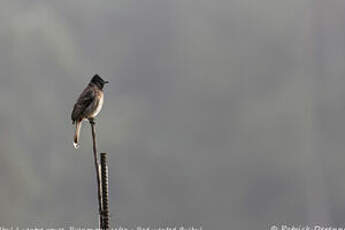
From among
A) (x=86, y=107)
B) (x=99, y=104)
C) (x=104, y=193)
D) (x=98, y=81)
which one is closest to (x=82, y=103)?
(x=86, y=107)

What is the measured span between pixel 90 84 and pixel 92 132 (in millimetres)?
1958

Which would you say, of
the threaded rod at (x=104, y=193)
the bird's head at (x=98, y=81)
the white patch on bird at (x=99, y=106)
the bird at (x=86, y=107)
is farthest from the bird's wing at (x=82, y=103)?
the threaded rod at (x=104, y=193)

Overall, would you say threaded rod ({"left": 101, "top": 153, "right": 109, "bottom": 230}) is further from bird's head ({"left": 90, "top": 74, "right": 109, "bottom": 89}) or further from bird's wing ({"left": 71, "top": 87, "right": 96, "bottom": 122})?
bird's head ({"left": 90, "top": 74, "right": 109, "bottom": 89})

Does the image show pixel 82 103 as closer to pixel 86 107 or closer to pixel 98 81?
pixel 86 107

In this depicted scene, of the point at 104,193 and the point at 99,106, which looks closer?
the point at 104,193

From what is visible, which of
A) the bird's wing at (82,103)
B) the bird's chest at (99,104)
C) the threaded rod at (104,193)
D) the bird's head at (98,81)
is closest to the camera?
the threaded rod at (104,193)

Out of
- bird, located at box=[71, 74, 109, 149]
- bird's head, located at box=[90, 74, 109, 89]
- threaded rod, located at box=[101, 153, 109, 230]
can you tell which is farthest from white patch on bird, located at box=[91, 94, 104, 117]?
threaded rod, located at box=[101, 153, 109, 230]

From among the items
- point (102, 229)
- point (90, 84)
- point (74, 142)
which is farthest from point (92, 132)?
point (102, 229)

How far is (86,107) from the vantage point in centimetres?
1551

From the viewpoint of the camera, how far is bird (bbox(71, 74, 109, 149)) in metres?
15.5

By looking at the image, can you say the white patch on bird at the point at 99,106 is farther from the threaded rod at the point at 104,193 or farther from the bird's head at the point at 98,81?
the threaded rod at the point at 104,193

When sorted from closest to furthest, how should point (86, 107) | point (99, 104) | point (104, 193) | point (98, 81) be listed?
point (104, 193)
point (86, 107)
point (99, 104)
point (98, 81)

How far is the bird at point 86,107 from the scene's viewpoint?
1548 centimetres

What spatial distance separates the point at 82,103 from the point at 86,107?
0.69ft
